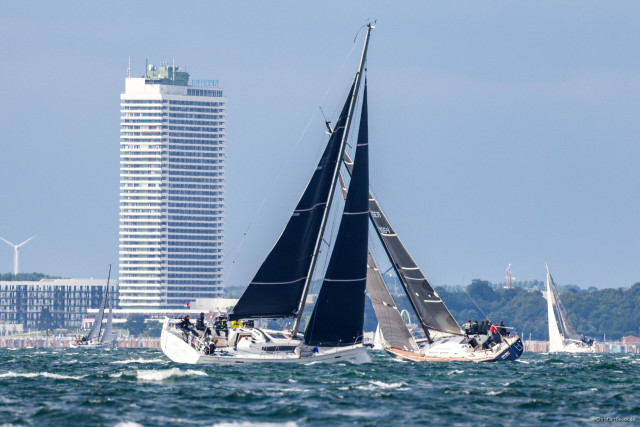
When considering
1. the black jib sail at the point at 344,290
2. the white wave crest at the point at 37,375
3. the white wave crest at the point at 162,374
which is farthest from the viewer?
the black jib sail at the point at 344,290

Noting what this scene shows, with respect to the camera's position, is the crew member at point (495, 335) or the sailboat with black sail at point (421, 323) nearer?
the sailboat with black sail at point (421, 323)

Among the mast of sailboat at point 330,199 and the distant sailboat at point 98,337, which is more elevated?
the mast of sailboat at point 330,199

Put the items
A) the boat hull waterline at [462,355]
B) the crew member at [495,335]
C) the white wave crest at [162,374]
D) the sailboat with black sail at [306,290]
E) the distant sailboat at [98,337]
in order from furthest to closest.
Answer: the distant sailboat at [98,337]
the crew member at [495,335]
the boat hull waterline at [462,355]
the sailboat with black sail at [306,290]
the white wave crest at [162,374]

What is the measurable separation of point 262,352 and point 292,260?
17.9 feet

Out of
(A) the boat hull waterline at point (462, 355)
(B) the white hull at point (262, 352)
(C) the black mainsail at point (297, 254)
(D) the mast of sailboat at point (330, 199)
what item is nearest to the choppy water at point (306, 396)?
(B) the white hull at point (262, 352)

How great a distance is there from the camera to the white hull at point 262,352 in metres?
64.4

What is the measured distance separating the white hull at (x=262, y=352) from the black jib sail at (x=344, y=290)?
443 mm

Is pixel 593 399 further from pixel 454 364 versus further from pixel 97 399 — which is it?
pixel 454 364

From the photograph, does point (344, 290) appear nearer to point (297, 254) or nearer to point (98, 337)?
point (297, 254)

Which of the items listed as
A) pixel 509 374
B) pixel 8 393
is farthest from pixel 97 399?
pixel 509 374

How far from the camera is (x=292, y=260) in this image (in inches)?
2670

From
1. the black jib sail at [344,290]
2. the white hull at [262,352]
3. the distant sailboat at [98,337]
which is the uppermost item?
the black jib sail at [344,290]

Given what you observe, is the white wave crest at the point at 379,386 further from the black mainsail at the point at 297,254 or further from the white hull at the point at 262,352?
the black mainsail at the point at 297,254

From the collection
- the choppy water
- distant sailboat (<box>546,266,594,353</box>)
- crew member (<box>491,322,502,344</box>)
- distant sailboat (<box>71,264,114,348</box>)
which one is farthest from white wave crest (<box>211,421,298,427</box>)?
distant sailboat (<box>71,264,114,348</box>)
